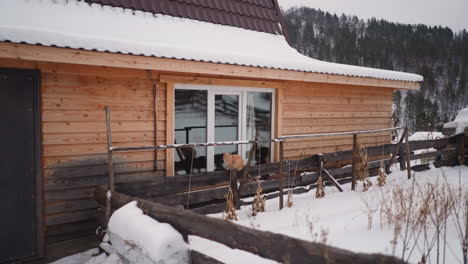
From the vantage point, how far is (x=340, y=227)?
452cm

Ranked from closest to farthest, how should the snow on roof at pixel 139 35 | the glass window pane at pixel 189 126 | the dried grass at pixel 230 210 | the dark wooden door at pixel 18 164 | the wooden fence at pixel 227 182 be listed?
the snow on roof at pixel 139 35
the dark wooden door at pixel 18 164
the wooden fence at pixel 227 182
the dried grass at pixel 230 210
the glass window pane at pixel 189 126

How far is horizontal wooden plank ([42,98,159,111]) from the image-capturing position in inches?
184

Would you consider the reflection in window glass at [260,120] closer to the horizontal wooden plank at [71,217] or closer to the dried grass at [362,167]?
the dried grass at [362,167]

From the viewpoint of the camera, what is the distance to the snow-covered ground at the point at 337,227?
11.8 ft

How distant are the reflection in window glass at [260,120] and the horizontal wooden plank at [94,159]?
198cm

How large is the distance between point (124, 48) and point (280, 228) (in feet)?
10.1

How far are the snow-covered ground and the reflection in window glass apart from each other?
1201 millimetres

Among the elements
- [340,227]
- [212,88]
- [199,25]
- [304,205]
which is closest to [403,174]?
[304,205]

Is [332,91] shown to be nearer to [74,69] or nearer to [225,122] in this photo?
[225,122]

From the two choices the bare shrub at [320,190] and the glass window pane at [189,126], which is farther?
the bare shrub at [320,190]

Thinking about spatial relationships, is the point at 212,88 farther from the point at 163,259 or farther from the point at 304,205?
the point at 163,259

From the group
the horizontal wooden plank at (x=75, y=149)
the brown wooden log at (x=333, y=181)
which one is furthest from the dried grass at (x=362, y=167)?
the horizontal wooden plank at (x=75, y=149)

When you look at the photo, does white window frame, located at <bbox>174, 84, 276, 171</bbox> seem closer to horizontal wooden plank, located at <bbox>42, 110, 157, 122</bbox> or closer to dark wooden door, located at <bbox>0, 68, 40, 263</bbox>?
horizontal wooden plank, located at <bbox>42, 110, 157, 122</bbox>

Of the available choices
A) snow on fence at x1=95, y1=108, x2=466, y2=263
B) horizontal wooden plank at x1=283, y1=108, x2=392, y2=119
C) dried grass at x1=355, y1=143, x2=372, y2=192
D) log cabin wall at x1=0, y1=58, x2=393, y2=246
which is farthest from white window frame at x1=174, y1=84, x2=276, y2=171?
dried grass at x1=355, y1=143, x2=372, y2=192
